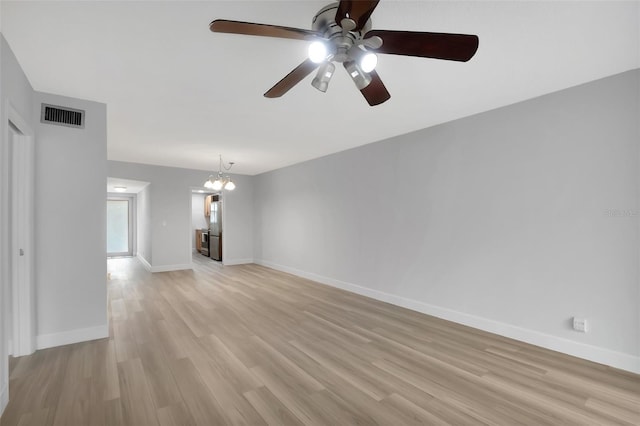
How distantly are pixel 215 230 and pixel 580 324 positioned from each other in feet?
27.1

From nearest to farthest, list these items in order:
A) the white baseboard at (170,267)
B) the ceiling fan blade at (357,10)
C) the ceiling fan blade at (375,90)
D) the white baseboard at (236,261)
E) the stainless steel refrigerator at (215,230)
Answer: the ceiling fan blade at (357,10) < the ceiling fan blade at (375,90) < the white baseboard at (170,267) < the white baseboard at (236,261) < the stainless steel refrigerator at (215,230)

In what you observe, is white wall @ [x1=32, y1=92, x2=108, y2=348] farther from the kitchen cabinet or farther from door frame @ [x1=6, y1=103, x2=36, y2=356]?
the kitchen cabinet

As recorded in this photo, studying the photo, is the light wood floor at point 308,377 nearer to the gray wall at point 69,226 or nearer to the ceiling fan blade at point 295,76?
the gray wall at point 69,226

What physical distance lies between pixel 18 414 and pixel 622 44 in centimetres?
486

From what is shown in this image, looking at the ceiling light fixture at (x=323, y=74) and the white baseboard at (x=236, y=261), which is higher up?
the ceiling light fixture at (x=323, y=74)

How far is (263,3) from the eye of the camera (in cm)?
170

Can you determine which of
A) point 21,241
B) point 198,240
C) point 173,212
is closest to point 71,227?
point 21,241

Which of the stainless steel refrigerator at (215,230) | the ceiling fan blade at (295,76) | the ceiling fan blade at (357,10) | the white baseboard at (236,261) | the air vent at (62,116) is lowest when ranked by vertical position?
the white baseboard at (236,261)

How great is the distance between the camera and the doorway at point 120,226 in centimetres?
1047

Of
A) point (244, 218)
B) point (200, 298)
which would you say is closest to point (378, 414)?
point (200, 298)

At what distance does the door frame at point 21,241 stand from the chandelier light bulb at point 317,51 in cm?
281

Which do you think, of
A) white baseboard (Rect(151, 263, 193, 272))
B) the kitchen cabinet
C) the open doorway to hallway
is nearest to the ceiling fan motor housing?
white baseboard (Rect(151, 263, 193, 272))

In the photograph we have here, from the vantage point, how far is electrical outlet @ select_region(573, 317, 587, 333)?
8.82 ft

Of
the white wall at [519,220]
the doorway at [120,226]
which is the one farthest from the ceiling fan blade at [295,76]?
the doorway at [120,226]
